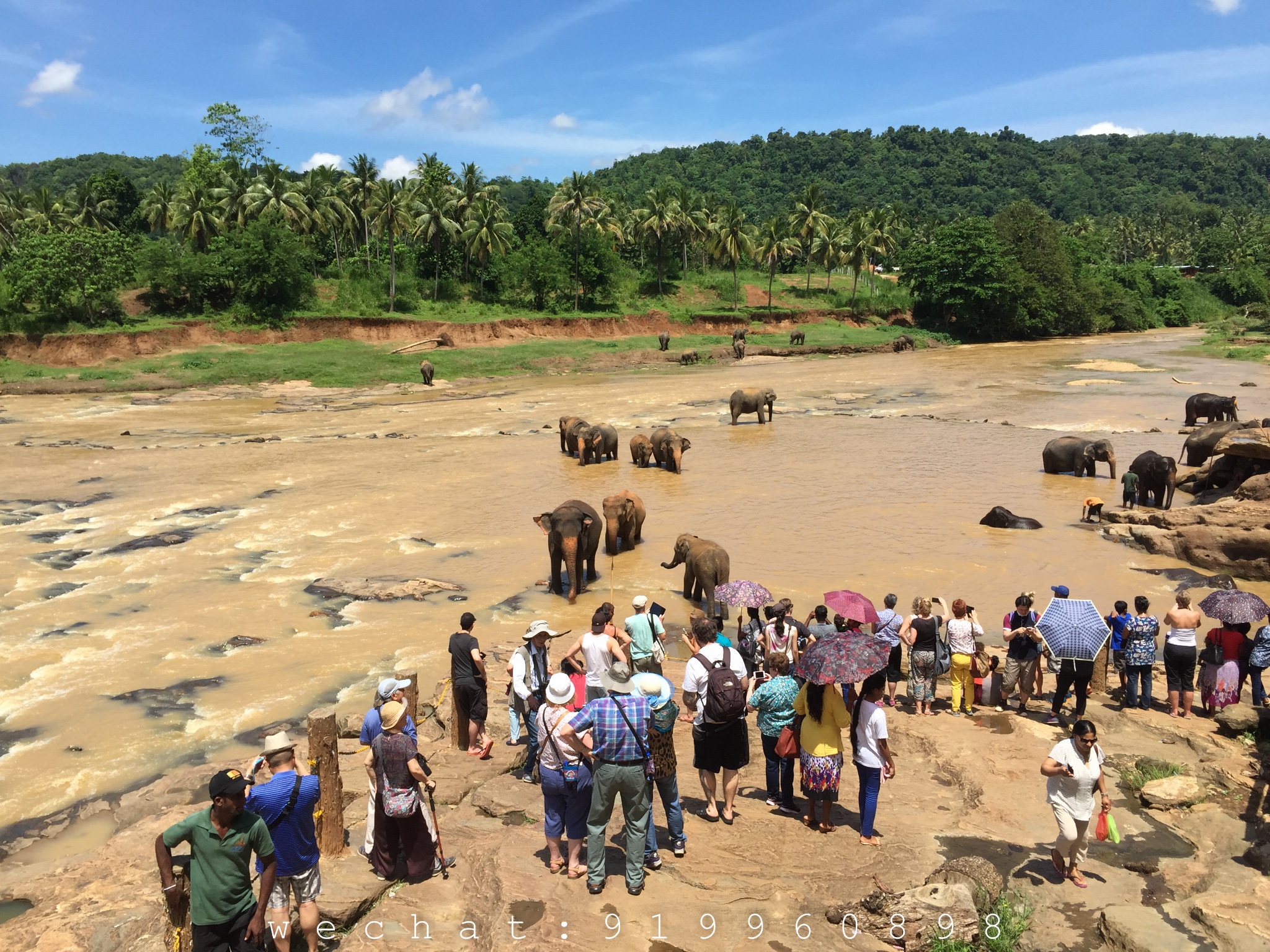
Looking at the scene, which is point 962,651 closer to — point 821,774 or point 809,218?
point 821,774

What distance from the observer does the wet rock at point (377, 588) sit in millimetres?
14430

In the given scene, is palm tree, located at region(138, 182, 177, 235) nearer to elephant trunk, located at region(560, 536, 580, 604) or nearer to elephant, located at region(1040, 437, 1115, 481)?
elephant, located at region(1040, 437, 1115, 481)

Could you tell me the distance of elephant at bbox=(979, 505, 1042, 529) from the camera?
59.9ft

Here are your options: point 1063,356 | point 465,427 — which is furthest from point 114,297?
point 1063,356

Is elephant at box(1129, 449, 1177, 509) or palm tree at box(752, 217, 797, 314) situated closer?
elephant at box(1129, 449, 1177, 509)

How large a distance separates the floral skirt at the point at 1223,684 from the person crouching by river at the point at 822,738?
511 centimetres

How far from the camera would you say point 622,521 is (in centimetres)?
1670

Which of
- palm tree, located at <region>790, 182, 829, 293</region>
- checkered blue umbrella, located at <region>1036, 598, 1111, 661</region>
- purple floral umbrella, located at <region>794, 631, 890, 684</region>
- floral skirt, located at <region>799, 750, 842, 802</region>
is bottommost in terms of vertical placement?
floral skirt, located at <region>799, 750, 842, 802</region>

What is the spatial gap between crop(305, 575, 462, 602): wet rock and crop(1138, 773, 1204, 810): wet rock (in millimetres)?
10039

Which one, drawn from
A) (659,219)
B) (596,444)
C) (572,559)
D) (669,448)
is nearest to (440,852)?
(572,559)

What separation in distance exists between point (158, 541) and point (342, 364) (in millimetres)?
30257

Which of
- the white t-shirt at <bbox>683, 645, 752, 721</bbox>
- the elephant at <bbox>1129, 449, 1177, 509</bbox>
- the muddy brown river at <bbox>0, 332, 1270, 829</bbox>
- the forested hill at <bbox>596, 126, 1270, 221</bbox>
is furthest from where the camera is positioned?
the forested hill at <bbox>596, 126, 1270, 221</bbox>

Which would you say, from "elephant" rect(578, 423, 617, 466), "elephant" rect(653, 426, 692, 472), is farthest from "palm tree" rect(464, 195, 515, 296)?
"elephant" rect(653, 426, 692, 472)

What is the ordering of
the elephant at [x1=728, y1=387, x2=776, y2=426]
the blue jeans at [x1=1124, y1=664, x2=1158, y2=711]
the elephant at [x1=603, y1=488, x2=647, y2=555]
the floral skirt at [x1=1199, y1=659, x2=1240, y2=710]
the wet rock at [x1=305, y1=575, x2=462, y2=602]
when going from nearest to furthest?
the floral skirt at [x1=1199, y1=659, x2=1240, y2=710], the blue jeans at [x1=1124, y1=664, x2=1158, y2=711], the wet rock at [x1=305, y1=575, x2=462, y2=602], the elephant at [x1=603, y1=488, x2=647, y2=555], the elephant at [x1=728, y1=387, x2=776, y2=426]
